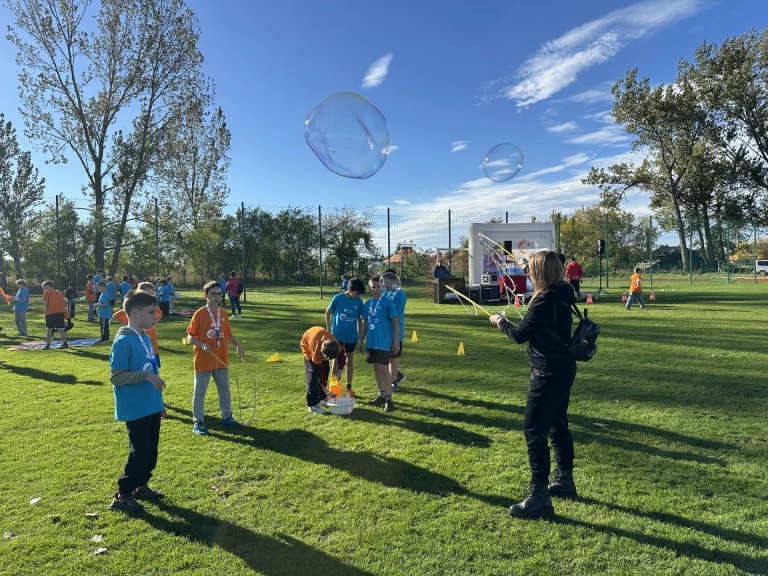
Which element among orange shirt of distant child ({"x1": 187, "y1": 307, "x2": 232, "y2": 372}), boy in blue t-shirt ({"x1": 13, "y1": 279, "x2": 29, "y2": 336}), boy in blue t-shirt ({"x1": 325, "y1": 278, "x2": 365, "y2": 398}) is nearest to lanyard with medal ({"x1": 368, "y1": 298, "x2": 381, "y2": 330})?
boy in blue t-shirt ({"x1": 325, "y1": 278, "x2": 365, "y2": 398})

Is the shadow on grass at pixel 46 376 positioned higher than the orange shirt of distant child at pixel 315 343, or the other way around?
the orange shirt of distant child at pixel 315 343

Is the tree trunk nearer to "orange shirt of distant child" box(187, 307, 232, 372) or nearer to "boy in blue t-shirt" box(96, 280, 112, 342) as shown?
"boy in blue t-shirt" box(96, 280, 112, 342)

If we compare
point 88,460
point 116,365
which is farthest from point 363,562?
point 88,460

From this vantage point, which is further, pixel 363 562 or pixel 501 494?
pixel 501 494

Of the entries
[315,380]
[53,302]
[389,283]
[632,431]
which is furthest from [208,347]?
[53,302]

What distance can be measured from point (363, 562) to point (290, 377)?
5.58 metres

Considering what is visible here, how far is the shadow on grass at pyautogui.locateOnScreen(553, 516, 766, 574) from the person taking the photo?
3.23m

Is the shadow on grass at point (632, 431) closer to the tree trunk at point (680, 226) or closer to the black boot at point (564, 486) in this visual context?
the black boot at point (564, 486)

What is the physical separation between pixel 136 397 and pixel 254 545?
5.00 ft

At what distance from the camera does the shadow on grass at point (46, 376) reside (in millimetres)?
8648

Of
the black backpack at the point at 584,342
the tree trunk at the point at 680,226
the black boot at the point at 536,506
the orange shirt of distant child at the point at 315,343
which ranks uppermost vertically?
the tree trunk at the point at 680,226

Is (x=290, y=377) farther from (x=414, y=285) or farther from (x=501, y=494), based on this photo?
(x=414, y=285)

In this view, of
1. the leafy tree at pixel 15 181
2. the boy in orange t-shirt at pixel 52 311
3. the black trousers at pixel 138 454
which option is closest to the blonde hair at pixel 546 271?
the black trousers at pixel 138 454

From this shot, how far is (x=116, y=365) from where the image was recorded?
3.99 meters
